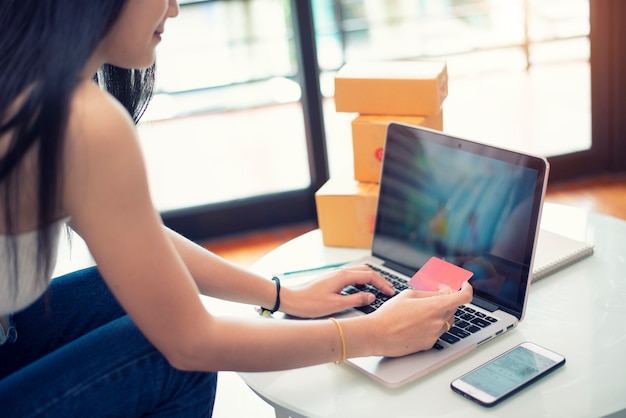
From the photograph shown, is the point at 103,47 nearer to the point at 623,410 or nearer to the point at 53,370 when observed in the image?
the point at 53,370

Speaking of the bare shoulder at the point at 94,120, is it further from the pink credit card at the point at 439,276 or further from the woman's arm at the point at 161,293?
the pink credit card at the point at 439,276

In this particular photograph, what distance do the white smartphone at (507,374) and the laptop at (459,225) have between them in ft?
0.15

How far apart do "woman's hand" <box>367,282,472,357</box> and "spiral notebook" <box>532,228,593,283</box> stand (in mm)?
274

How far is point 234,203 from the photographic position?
273cm

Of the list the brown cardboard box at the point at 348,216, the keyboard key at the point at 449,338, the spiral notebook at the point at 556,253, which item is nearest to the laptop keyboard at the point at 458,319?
the keyboard key at the point at 449,338

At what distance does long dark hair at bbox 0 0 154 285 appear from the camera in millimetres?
886

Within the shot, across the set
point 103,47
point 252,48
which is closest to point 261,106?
point 252,48

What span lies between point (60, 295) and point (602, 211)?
189cm

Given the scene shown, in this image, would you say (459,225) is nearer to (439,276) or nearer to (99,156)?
(439,276)

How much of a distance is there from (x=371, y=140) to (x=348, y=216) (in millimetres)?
169

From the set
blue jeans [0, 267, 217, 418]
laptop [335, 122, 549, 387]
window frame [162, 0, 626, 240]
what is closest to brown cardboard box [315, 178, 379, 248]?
laptop [335, 122, 549, 387]

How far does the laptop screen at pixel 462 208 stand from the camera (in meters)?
1.16

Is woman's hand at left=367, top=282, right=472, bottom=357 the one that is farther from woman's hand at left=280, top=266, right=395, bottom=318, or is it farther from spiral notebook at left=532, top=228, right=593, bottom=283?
spiral notebook at left=532, top=228, right=593, bottom=283

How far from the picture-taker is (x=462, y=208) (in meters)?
1.27
